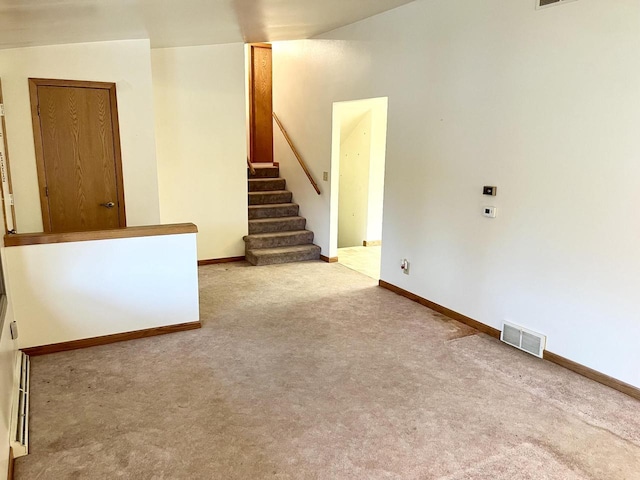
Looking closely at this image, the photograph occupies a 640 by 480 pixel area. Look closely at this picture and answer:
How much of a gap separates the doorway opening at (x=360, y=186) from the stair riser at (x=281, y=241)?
48 centimetres

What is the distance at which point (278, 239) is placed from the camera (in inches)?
244

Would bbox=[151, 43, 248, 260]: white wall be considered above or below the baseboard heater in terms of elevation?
above

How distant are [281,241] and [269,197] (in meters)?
0.86

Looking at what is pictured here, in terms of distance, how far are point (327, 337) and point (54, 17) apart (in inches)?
113

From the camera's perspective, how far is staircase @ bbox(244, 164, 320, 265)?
602 cm

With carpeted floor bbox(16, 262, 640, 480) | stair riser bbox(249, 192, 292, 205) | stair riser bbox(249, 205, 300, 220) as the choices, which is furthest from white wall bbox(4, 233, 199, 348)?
stair riser bbox(249, 192, 292, 205)

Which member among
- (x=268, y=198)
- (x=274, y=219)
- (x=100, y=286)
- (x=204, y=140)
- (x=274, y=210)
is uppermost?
(x=204, y=140)

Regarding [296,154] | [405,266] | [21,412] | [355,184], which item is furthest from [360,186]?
[21,412]

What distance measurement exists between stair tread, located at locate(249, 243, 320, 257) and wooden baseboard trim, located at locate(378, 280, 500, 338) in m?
1.39

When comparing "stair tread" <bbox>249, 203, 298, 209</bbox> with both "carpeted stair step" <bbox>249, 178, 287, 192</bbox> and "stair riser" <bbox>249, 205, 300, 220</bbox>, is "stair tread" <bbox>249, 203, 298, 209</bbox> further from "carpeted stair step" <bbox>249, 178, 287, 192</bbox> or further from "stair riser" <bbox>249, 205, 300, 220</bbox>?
"carpeted stair step" <bbox>249, 178, 287, 192</bbox>

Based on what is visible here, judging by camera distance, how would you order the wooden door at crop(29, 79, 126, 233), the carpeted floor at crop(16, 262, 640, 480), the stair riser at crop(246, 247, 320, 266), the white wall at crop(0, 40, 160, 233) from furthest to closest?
the stair riser at crop(246, 247, 320, 266) < the wooden door at crop(29, 79, 126, 233) < the white wall at crop(0, 40, 160, 233) < the carpeted floor at crop(16, 262, 640, 480)

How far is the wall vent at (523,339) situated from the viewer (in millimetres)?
3344

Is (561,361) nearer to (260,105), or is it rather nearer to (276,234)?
(276,234)

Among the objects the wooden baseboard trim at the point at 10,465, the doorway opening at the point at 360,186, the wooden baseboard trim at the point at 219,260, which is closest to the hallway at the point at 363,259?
the doorway opening at the point at 360,186
